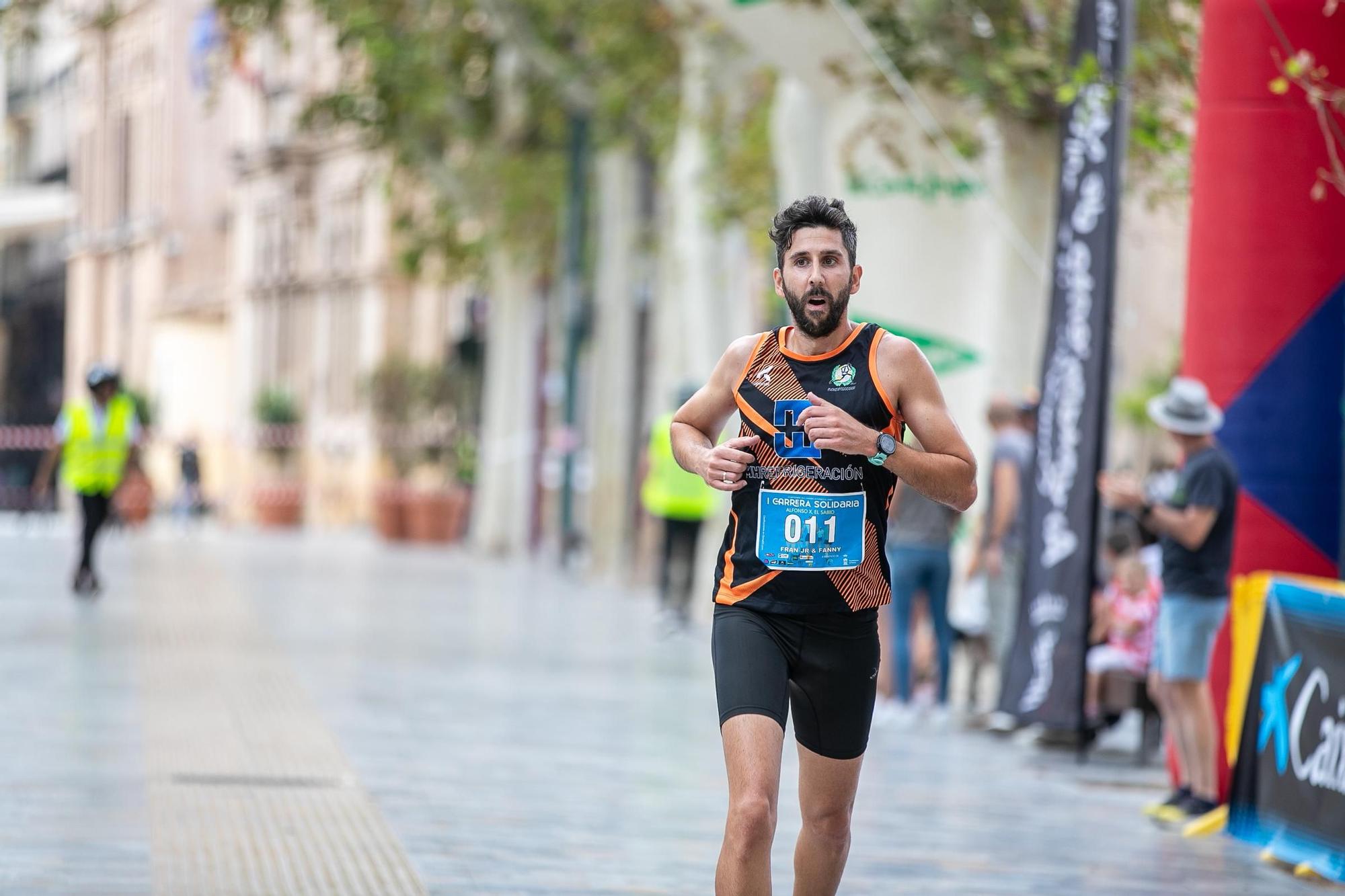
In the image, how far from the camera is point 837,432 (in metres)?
5.88

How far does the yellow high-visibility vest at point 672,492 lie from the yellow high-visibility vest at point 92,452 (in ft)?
13.9

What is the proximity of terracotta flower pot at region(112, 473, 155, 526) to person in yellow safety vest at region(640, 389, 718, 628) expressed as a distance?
20374mm

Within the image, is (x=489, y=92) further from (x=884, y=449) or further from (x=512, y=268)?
(x=884, y=449)

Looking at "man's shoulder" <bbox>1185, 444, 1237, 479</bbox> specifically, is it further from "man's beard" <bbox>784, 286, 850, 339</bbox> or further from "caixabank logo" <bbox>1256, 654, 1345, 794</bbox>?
"man's beard" <bbox>784, 286, 850, 339</bbox>

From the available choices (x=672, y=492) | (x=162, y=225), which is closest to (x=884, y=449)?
(x=672, y=492)

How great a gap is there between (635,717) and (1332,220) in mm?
4778

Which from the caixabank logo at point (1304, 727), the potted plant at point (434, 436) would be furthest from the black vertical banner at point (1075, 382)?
the potted plant at point (434, 436)

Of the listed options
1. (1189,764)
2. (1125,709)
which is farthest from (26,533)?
(1189,764)

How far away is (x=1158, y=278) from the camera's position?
39.0m

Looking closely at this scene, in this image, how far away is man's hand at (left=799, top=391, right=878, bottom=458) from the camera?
5887mm

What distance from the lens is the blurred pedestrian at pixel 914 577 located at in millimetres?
13938

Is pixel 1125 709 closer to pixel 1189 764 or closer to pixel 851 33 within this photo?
pixel 1189 764

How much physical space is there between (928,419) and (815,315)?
394 millimetres

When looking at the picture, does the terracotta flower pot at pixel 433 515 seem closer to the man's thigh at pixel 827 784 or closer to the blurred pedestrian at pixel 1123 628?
the blurred pedestrian at pixel 1123 628
